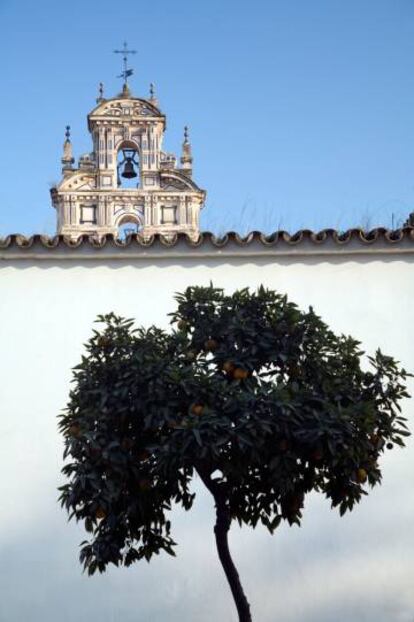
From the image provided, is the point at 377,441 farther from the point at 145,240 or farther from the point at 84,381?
the point at 145,240

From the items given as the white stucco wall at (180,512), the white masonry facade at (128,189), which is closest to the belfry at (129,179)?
the white masonry facade at (128,189)

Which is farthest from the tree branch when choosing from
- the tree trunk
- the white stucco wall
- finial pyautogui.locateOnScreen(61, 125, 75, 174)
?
finial pyautogui.locateOnScreen(61, 125, 75, 174)

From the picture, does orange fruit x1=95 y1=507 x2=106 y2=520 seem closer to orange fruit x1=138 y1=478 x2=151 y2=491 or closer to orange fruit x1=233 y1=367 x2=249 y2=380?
orange fruit x1=138 y1=478 x2=151 y2=491

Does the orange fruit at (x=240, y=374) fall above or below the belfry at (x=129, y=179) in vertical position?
below

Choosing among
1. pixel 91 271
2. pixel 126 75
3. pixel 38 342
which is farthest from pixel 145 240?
pixel 126 75

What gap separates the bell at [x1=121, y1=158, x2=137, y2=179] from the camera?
123 ft

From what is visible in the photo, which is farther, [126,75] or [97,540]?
[126,75]

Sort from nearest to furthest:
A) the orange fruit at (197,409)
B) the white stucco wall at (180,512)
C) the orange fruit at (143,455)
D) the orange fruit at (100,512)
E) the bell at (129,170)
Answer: the orange fruit at (197,409) < the orange fruit at (100,512) < the orange fruit at (143,455) < the white stucco wall at (180,512) < the bell at (129,170)

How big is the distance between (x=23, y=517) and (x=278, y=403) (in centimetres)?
262

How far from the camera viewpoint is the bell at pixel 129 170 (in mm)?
37469

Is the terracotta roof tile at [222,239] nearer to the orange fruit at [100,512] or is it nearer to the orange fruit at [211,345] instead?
the orange fruit at [211,345]

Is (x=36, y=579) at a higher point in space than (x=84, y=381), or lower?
lower

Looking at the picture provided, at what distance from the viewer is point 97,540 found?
206 inches

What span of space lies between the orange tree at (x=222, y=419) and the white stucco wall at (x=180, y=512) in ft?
4.96
